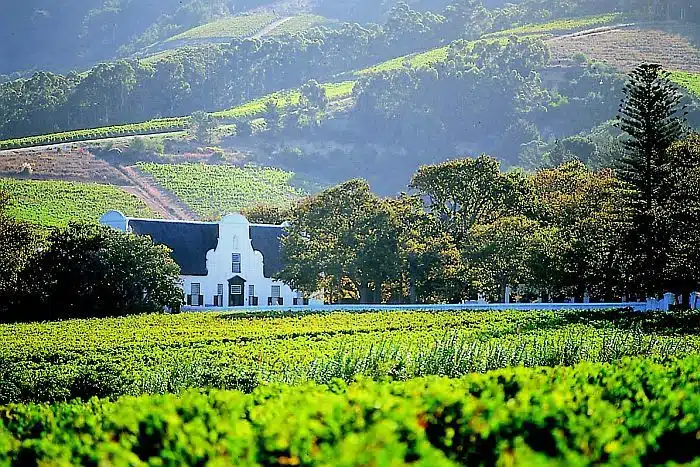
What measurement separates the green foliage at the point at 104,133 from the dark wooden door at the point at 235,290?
1314 centimetres

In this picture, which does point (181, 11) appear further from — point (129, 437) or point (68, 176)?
point (129, 437)

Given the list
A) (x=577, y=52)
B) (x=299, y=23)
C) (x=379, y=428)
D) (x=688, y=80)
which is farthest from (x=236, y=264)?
(x=299, y=23)

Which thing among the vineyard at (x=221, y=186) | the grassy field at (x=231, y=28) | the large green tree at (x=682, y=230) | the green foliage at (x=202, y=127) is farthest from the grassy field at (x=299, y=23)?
the large green tree at (x=682, y=230)

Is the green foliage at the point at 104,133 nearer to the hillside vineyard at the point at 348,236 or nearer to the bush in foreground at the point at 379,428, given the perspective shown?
the hillside vineyard at the point at 348,236

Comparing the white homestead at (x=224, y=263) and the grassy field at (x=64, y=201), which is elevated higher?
the grassy field at (x=64, y=201)

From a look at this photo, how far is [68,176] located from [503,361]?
90.9ft

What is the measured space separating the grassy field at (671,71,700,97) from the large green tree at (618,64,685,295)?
2544 centimetres

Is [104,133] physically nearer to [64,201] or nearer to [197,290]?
[64,201]

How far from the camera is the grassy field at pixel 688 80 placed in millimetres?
44091

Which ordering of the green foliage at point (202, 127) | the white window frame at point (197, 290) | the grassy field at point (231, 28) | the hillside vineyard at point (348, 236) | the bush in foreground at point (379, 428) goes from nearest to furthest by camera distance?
the bush in foreground at point (379, 428)
the hillside vineyard at point (348, 236)
the white window frame at point (197, 290)
the green foliage at point (202, 127)
the grassy field at point (231, 28)

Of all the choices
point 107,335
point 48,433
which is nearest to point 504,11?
point 107,335

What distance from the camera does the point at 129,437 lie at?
11.7 feet

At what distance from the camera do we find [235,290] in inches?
1088

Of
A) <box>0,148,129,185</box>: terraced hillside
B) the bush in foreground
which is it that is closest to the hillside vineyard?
the bush in foreground
